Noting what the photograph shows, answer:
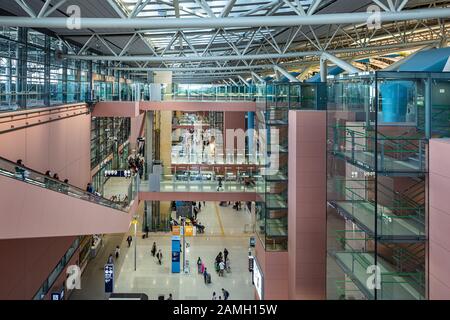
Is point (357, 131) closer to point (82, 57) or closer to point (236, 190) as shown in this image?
point (82, 57)

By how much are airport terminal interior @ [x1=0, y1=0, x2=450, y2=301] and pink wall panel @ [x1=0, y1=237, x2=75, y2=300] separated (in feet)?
0.23

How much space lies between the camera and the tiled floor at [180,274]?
2098 centimetres

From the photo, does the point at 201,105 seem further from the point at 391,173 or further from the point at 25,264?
the point at 391,173

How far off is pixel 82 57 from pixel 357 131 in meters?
13.7

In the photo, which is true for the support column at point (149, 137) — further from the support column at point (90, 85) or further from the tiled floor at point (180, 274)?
the support column at point (90, 85)

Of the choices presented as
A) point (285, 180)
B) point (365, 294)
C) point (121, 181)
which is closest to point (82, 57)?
point (121, 181)

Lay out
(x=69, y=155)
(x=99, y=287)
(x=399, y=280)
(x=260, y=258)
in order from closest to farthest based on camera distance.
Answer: (x=399, y=280) → (x=260, y=258) → (x=69, y=155) → (x=99, y=287)


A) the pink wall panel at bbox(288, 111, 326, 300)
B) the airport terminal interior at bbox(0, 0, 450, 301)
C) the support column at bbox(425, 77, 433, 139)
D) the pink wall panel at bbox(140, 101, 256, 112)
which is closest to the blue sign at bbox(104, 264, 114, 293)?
the airport terminal interior at bbox(0, 0, 450, 301)

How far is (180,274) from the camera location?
23.5m

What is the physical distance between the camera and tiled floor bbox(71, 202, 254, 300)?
20984mm

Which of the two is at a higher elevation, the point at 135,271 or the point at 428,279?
the point at 428,279

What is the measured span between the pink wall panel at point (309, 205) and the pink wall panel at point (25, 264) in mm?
7719

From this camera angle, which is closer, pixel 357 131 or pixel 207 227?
pixel 357 131

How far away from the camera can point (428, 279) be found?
7438 mm
